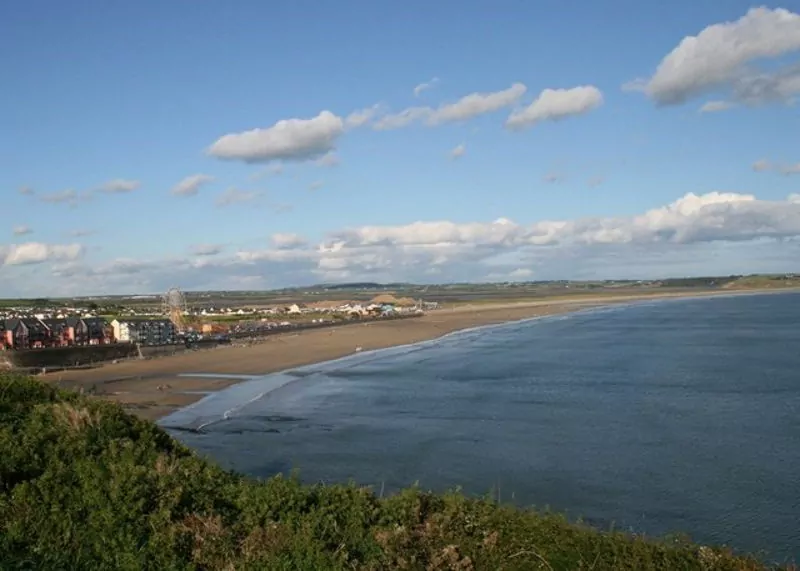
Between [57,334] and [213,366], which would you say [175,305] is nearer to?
[57,334]

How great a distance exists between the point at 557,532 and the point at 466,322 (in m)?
91.2

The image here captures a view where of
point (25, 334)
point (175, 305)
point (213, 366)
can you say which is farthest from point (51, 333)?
point (175, 305)

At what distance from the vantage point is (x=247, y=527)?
738 cm

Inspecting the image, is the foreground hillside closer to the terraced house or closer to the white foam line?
the white foam line

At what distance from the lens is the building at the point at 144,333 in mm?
63562

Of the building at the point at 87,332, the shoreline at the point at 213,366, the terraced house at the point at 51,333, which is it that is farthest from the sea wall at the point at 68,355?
the shoreline at the point at 213,366

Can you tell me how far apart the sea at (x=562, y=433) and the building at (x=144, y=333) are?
22.0 meters

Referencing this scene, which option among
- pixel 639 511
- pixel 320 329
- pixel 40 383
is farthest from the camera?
pixel 320 329

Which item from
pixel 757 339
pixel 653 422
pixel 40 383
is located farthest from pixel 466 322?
pixel 40 383

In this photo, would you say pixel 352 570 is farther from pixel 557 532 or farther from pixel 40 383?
pixel 40 383

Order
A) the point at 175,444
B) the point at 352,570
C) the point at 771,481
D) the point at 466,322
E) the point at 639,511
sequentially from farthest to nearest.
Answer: the point at 466,322 → the point at 771,481 → the point at 639,511 → the point at 175,444 → the point at 352,570

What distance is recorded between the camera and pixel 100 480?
26.6ft

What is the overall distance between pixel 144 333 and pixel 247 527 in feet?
198

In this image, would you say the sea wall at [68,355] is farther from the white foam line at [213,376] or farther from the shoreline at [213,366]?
the white foam line at [213,376]
